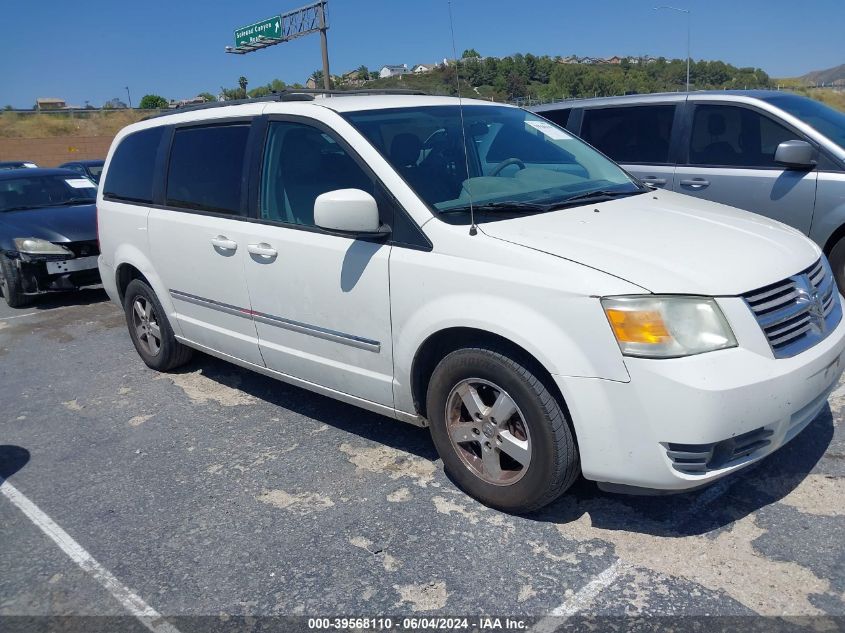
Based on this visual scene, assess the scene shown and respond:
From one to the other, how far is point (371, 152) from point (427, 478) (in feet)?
5.36

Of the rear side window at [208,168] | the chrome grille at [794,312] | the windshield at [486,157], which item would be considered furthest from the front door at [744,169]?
the rear side window at [208,168]

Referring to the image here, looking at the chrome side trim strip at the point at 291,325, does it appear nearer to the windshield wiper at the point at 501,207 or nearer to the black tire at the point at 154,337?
the black tire at the point at 154,337

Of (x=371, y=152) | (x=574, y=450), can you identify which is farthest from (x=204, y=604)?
(x=371, y=152)

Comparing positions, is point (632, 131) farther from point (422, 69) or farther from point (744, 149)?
point (422, 69)

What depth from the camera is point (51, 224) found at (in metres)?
8.07

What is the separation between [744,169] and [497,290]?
12.5 ft

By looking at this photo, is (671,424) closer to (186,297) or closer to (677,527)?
(677,527)

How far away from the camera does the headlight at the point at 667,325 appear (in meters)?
2.61

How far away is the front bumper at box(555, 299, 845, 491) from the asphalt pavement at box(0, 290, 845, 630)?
0.38m

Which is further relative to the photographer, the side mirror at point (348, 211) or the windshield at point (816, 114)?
the windshield at point (816, 114)

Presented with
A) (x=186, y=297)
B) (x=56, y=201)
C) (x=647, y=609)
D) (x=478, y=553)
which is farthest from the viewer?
(x=56, y=201)

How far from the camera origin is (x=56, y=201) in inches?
356

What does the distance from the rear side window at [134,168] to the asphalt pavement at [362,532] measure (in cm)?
172

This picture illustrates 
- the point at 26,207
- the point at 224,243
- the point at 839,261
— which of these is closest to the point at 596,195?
the point at 224,243
